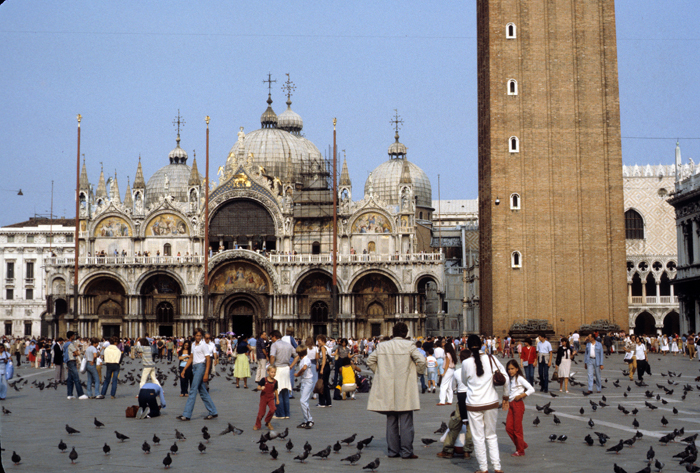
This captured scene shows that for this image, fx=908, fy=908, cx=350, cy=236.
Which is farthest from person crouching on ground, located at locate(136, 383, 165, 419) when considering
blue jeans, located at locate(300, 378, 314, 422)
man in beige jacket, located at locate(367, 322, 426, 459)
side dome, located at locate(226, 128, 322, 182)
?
side dome, located at locate(226, 128, 322, 182)

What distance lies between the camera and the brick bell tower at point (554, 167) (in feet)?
137

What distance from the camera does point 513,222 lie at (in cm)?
4225

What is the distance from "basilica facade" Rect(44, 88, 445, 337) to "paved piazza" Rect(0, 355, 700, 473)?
35.6 m

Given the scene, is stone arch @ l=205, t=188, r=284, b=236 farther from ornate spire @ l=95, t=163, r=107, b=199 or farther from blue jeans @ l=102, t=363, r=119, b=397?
blue jeans @ l=102, t=363, r=119, b=397

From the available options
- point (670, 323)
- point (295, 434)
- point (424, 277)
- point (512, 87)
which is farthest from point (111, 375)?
point (670, 323)

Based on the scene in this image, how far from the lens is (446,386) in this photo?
697 inches

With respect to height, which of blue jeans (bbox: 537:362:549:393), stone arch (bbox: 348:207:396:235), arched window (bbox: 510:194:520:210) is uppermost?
stone arch (bbox: 348:207:396:235)

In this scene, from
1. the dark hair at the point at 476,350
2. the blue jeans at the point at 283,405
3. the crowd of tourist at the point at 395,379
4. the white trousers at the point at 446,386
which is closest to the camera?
the dark hair at the point at 476,350

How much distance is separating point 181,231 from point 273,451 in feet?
165

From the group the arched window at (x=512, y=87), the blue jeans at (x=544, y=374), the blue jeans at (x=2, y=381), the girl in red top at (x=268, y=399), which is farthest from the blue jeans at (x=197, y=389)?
the arched window at (x=512, y=87)

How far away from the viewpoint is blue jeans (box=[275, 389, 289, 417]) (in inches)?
614

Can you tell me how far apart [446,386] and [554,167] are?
26.4 meters

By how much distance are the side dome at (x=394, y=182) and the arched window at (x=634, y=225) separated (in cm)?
1798

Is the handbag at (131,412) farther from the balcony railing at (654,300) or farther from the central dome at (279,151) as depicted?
the balcony railing at (654,300)
